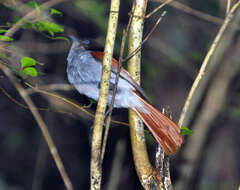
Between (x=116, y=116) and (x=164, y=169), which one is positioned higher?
(x=116, y=116)

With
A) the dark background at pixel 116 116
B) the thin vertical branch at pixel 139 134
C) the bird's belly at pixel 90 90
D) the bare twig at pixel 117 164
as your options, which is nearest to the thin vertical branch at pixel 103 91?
the thin vertical branch at pixel 139 134

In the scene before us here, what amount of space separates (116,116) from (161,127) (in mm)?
2090

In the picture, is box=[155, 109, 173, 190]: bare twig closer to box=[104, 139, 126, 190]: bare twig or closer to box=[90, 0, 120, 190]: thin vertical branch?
box=[90, 0, 120, 190]: thin vertical branch

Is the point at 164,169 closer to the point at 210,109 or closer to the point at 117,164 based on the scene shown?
the point at 117,164

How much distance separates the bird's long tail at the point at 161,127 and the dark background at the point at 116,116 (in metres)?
1.19

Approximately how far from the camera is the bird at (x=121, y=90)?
8.23ft

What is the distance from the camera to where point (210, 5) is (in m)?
6.17

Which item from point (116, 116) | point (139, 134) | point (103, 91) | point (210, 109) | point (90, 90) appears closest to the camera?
point (103, 91)

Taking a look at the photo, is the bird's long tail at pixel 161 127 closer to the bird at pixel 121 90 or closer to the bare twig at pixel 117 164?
the bird at pixel 121 90

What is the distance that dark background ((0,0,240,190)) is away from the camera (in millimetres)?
4641

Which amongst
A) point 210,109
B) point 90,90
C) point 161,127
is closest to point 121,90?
point 90,90

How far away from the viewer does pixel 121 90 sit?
306 cm

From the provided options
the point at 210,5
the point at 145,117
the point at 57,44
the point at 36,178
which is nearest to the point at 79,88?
the point at 145,117

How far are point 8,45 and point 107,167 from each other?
3.37m
